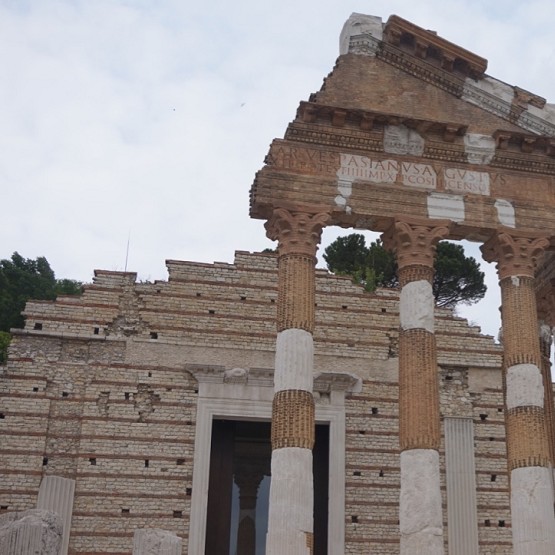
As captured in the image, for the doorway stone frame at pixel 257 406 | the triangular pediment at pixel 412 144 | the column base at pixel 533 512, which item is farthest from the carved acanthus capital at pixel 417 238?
the column base at pixel 533 512

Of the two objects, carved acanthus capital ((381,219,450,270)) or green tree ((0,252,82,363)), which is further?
green tree ((0,252,82,363))

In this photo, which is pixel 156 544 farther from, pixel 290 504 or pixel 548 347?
pixel 548 347

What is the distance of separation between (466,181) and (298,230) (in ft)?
10.2

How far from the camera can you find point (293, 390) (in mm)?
12320

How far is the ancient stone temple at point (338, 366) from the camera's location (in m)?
12.8

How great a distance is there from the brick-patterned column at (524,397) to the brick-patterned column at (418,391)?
1237 millimetres

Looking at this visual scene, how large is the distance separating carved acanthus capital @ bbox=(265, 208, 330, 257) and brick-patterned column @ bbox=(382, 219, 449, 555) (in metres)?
1.32

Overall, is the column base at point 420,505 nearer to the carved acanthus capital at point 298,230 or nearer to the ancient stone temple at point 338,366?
the ancient stone temple at point 338,366

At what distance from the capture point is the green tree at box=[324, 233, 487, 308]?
36125mm

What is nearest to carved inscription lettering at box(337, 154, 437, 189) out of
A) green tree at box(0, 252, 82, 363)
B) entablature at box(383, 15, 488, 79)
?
entablature at box(383, 15, 488, 79)

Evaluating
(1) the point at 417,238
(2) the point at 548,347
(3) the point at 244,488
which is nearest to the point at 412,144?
(1) the point at 417,238

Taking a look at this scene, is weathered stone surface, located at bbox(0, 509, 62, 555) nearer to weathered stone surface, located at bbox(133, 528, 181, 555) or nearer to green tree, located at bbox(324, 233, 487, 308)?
weathered stone surface, located at bbox(133, 528, 181, 555)

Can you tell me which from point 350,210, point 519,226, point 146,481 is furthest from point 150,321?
point 519,226

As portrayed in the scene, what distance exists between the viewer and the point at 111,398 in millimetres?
15586
